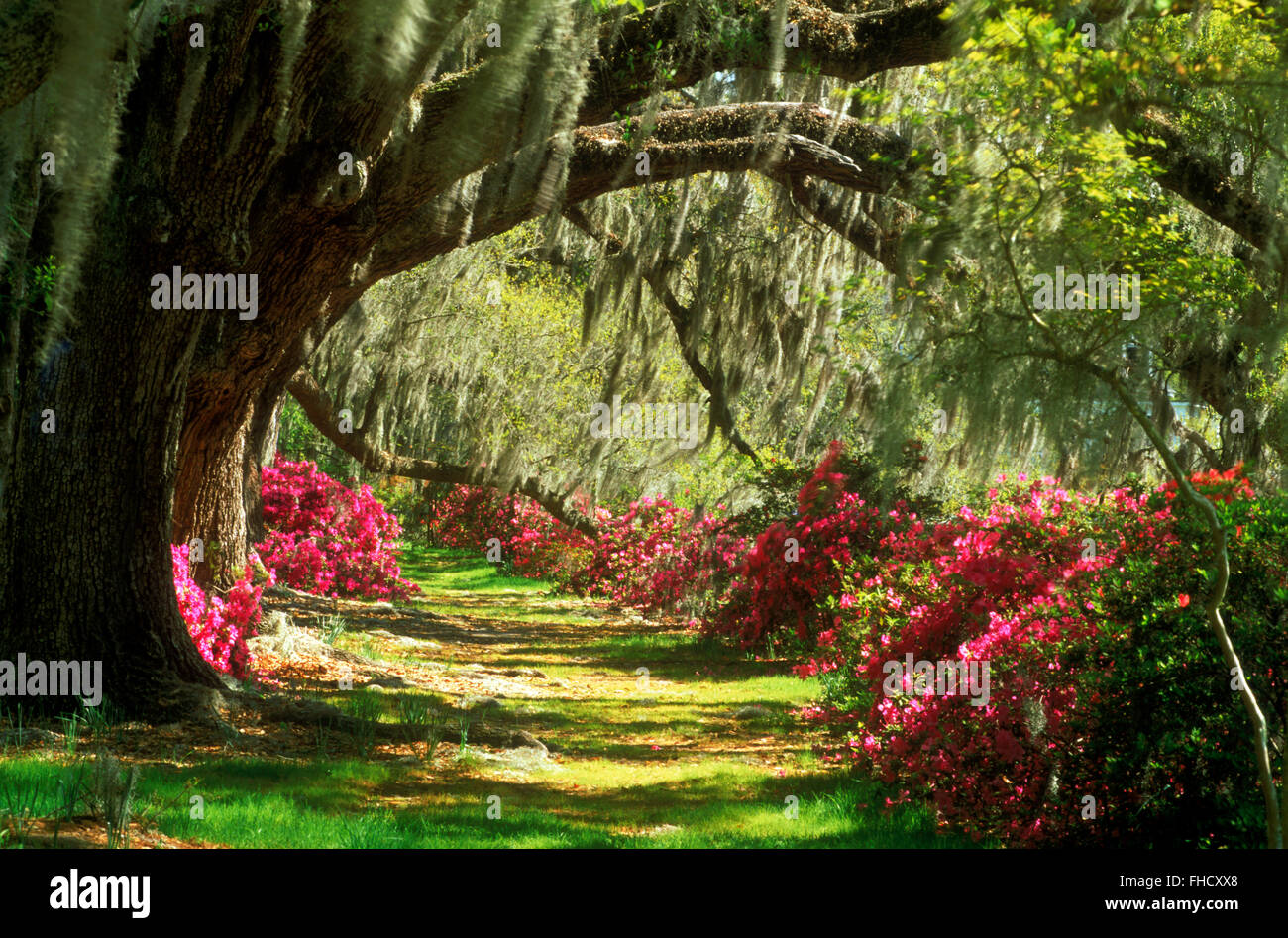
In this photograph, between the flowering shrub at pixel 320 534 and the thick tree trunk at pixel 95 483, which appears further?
the flowering shrub at pixel 320 534

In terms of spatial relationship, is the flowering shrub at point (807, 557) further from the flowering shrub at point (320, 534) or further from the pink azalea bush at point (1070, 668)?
the flowering shrub at point (320, 534)

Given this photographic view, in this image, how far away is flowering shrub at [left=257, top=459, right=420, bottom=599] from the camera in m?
14.7

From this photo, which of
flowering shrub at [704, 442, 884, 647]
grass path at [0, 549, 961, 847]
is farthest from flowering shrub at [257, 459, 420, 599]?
flowering shrub at [704, 442, 884, 647]

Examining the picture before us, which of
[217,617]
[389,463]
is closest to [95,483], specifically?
[217,617]

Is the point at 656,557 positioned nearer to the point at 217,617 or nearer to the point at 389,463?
the point at 389,463

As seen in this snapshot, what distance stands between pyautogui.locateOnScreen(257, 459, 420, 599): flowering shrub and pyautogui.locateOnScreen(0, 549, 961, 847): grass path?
3732mm

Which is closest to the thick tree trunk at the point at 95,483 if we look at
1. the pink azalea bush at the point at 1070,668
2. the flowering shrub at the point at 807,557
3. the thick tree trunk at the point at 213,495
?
the thick tree trunk at the point at 213,495

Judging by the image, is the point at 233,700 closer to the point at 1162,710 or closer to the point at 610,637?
the point at 1162,710

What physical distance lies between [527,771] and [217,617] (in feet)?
8.49

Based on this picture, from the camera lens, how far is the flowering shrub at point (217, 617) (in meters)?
7.34

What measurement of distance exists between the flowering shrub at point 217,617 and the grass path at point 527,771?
0.55 m

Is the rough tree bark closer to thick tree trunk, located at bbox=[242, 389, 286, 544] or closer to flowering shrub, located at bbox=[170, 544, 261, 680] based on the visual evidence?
flowering shrub, located at bbox=[170, 544, 261, 680]

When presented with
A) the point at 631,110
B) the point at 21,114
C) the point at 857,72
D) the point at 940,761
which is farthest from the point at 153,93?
the point at 940,761
